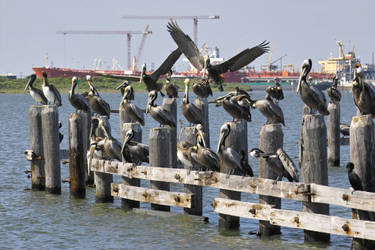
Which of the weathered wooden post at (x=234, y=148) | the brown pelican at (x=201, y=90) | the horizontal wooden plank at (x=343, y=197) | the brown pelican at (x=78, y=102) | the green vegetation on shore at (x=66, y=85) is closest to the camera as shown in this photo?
the horizontal wooden plank at (x=343, y=197)

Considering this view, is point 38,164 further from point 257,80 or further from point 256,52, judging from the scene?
point 257,80

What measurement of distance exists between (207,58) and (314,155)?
847cm

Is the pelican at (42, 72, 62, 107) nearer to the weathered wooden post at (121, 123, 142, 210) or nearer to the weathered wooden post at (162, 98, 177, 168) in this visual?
the weathered wooden post at (162, 98, 177, 168)

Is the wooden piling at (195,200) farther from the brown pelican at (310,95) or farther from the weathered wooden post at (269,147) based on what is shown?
the brown pelican at (310,95)

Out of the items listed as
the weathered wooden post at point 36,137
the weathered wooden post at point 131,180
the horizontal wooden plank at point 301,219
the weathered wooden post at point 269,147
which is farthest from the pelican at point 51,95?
the weathered wooden post at point 269,147

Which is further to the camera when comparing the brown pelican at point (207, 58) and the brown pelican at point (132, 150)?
the brown pelican at point (207, 58)

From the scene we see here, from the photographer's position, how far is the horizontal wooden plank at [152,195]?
42.6 feet

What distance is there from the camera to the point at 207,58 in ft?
63.0

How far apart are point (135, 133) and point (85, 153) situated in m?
1.46

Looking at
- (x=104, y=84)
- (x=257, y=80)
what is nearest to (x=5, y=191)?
(x=104, y=84)

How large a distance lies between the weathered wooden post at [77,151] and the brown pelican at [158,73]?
326 cm

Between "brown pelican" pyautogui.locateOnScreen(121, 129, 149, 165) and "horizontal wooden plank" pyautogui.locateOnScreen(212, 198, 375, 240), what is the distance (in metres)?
2.51

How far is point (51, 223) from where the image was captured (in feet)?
47.0

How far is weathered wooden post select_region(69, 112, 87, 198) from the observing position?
51.0ft
